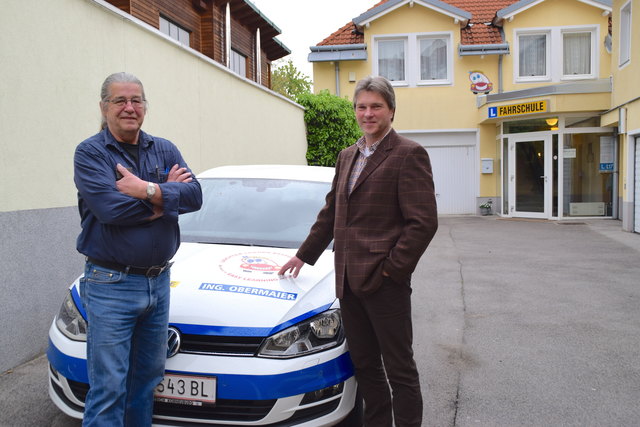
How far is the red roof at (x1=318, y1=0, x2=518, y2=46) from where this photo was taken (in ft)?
59.8

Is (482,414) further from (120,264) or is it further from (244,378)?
(120,264)

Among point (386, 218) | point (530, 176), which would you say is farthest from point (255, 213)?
point (530, 176)

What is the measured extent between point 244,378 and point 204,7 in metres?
13.1

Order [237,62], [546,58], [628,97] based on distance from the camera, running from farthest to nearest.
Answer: [546,58] < [237,62] < [628,97]

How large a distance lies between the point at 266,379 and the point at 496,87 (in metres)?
17.3

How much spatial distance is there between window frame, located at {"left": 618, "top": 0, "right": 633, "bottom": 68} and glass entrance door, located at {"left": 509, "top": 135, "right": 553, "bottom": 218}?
291 cm

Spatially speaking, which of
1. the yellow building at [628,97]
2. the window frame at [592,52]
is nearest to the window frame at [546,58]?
the window frame at [592,52]

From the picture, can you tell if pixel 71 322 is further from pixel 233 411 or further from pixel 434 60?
pixel 434 60

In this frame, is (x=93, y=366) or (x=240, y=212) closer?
(x=93, y=366)

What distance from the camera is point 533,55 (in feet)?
59.4

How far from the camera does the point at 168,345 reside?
277 centimetres

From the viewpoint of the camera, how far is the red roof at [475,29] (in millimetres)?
18234

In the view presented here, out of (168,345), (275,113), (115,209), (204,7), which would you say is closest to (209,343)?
(168,345)

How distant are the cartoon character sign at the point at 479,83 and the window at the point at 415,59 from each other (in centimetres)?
70
